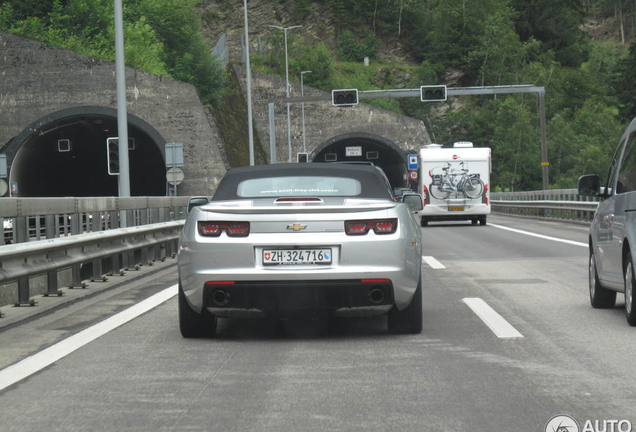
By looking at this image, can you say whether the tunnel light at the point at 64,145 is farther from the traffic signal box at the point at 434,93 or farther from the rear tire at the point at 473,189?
the rear tire at the point at 473,189

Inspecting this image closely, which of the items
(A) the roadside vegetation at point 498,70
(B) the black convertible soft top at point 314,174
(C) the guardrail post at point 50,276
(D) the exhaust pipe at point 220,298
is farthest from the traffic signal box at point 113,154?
(A) the roadside vegetation at point 498,70

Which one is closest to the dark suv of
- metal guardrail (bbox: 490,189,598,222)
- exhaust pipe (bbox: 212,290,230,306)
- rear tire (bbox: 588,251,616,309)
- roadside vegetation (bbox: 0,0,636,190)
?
rear tire (bbox: 588,251,616,309)

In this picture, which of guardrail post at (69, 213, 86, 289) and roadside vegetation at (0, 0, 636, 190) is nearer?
guardrail post at (69, 213, 86, 289)

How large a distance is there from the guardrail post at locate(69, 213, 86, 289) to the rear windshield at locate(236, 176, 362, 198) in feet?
13.8

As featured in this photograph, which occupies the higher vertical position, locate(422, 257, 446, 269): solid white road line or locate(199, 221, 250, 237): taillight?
locate(199, 221, 250, 237): taillight

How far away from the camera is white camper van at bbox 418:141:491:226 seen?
33469 millimetres

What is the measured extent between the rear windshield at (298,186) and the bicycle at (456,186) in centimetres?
2450

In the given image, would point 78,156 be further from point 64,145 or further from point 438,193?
point 438,193

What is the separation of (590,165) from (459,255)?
245 feet

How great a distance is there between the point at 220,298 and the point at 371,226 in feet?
4.20

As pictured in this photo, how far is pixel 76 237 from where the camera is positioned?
12258 millimetres

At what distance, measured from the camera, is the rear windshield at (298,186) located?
9.15 metres

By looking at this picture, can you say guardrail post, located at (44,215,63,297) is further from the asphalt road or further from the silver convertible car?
the silver convertible car

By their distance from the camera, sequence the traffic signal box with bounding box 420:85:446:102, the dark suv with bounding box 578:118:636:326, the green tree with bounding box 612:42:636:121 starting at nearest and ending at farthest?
the dark suv with bounding box 578:118:636:326
the traffic signal box with bounding box 420:85:446:102
the green tree with bounding box 612:42:636:121
